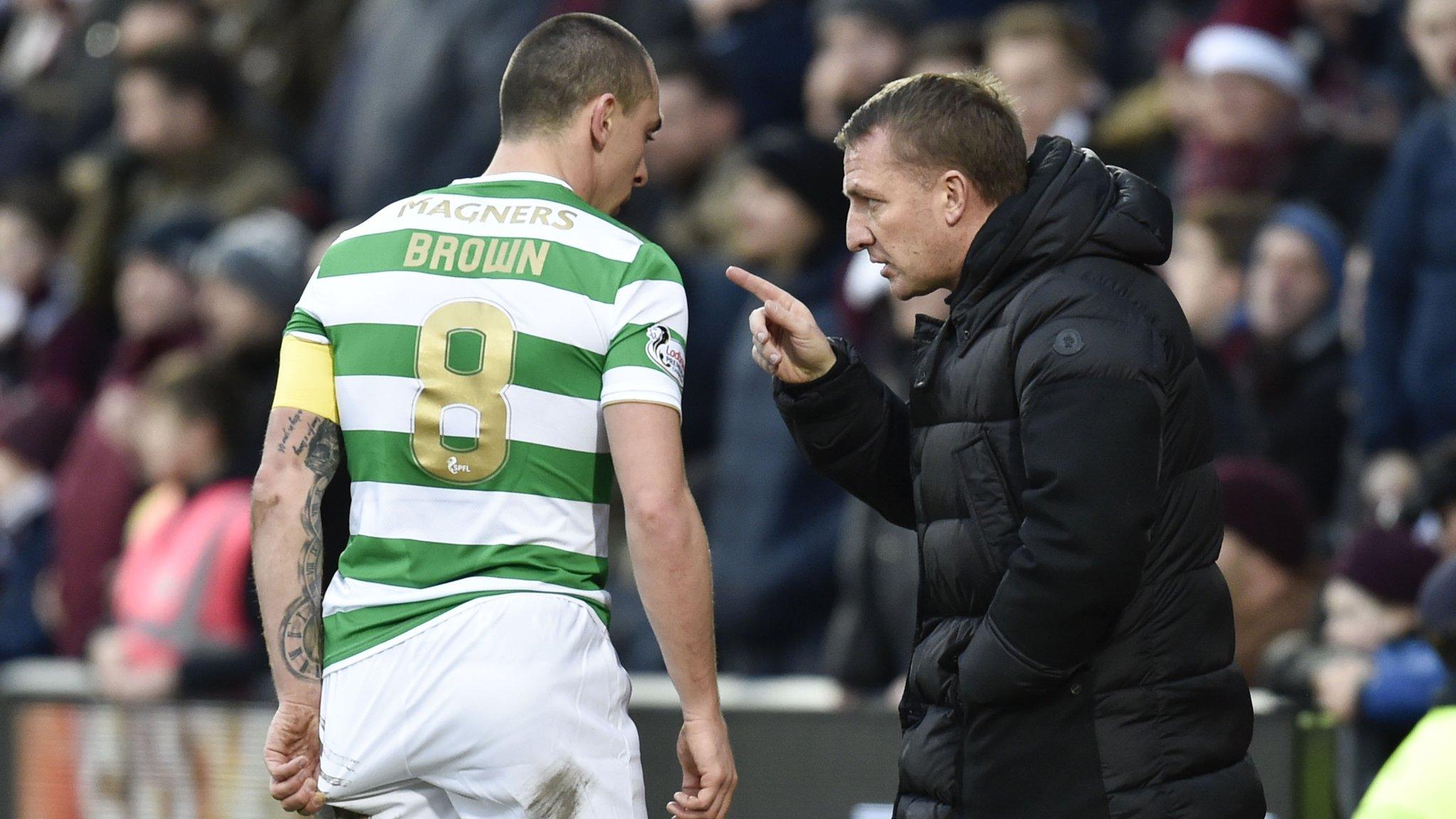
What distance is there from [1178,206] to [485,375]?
5121 millimetres

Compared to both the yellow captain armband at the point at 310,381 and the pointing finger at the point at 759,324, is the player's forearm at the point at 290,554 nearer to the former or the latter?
the yellow captain armband at the point at 310,381

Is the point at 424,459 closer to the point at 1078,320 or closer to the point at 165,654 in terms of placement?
the point at 1078,320

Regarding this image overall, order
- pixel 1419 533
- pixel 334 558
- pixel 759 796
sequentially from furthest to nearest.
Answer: pixel 1419 533
pixel 759 796
pixel 334 558

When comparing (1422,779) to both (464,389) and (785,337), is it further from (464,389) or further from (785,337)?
(464,389)

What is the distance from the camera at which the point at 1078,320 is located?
3.53 m

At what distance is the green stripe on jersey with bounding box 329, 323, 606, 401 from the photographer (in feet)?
12.4

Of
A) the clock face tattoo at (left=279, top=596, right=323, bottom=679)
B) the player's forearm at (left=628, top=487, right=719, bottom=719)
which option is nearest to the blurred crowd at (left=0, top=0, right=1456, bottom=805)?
the player's forearm at (left=628, top=487, right=719, bottom=719)

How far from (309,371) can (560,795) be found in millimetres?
959

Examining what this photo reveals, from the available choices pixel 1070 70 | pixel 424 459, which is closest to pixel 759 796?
pixel 424 459

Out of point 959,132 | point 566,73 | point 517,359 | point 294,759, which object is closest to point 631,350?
point 517,359

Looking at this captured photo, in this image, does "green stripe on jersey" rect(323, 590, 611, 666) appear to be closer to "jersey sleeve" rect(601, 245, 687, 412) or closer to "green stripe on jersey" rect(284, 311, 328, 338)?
"jersey sleeve" rect(601, 245, 687, 412)

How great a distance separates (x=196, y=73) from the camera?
10.4 m

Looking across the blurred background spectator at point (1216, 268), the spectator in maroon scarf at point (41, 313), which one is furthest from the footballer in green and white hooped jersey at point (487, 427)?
the spectator in maroon scarf at point (41, 313)

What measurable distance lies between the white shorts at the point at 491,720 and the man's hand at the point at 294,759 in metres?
0.08
